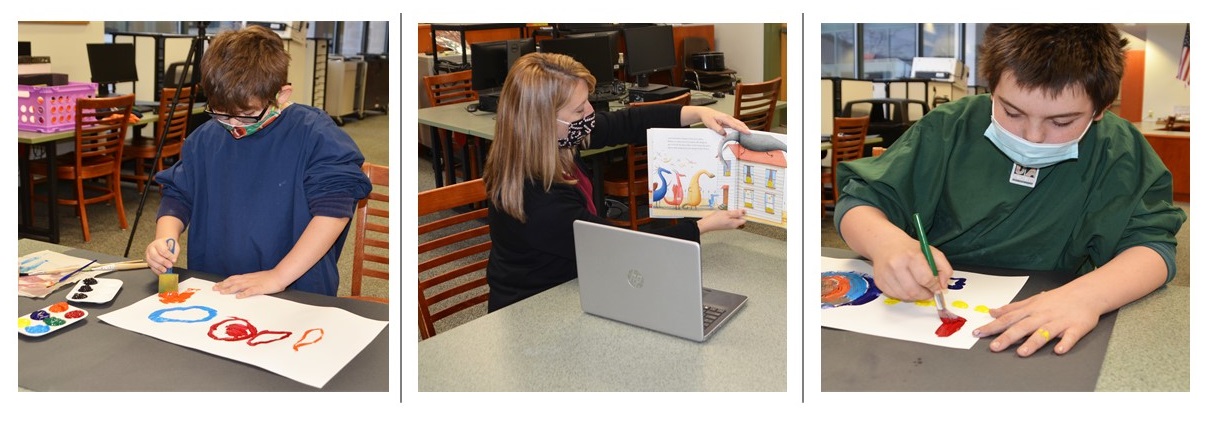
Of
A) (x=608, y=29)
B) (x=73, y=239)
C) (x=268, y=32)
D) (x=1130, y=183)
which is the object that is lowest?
(x=73, y=239)

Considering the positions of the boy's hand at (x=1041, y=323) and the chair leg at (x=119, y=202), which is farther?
the chair leg at (x=119, y=202)

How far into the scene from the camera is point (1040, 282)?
5.30 ft

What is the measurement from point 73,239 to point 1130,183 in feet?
14.8

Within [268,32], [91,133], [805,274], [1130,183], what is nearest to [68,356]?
[268,32]

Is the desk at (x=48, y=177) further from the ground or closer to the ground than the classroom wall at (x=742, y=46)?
closer to the ground

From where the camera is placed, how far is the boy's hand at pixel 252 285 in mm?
1646

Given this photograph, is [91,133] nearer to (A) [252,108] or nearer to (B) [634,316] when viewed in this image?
(A) [252,108]

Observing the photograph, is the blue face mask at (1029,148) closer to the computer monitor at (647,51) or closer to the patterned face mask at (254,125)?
the patterned face mask at (254,125)

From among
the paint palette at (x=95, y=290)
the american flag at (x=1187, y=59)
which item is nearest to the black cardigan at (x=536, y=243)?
the paint palette at (x=95, y=290)

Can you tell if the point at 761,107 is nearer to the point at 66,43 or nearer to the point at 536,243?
the point at 536,243

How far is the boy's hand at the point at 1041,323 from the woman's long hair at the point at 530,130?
0.90m

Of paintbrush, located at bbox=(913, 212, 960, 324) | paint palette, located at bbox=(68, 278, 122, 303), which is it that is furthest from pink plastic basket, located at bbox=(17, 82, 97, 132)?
paintbrush, located at bbox=(913, 212, 960, 324)

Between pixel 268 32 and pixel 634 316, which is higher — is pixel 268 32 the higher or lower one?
the higher one

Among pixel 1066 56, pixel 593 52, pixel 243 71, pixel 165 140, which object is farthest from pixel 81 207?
pixel 1066 56
